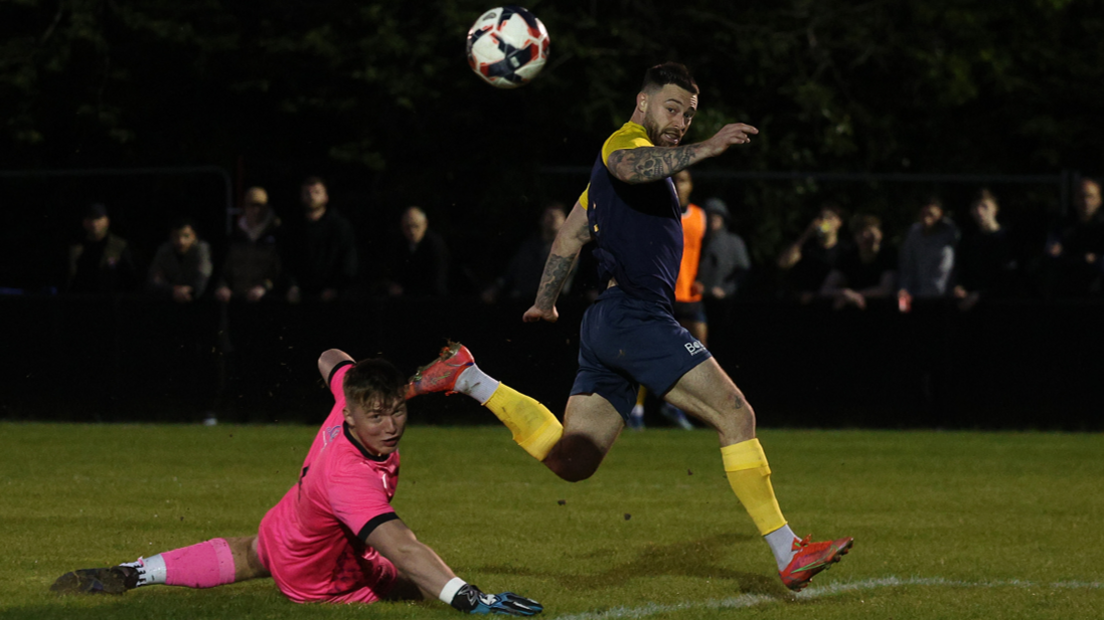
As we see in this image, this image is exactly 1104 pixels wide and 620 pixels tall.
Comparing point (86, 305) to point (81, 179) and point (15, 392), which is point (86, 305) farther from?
point (81, 179)

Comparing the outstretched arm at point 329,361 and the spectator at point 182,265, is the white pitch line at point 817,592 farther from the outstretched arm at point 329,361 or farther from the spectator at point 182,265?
the spectator at point 182,265

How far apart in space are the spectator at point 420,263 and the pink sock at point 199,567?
7927 mm

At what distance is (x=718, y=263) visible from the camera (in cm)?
1470

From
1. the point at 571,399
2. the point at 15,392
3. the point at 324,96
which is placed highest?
the point at 324,96

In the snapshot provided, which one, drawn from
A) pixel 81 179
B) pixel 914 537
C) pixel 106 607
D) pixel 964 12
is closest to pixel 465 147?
pixel 81 179

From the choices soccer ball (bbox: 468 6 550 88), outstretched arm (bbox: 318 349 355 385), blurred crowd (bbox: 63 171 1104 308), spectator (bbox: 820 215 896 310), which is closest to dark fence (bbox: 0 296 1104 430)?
blurred crowd (bbox: 63 171 1104 308)

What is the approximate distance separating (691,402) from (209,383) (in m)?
8.35

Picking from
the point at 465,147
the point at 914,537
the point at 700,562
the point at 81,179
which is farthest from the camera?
the point at 465,147

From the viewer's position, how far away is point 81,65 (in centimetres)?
2125

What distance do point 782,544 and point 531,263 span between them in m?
8.30

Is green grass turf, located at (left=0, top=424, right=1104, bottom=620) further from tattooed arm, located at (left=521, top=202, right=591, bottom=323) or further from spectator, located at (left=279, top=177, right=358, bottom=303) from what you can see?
spectator, located at (left=279, top=177, right=358, bottom=303)

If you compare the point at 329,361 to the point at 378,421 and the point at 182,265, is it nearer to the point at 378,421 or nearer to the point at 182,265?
the point at 378,421

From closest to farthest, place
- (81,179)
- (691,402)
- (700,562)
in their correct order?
(691,402)
(700,562)
(81,179)

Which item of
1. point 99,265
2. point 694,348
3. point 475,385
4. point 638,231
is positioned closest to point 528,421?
point 475,385
